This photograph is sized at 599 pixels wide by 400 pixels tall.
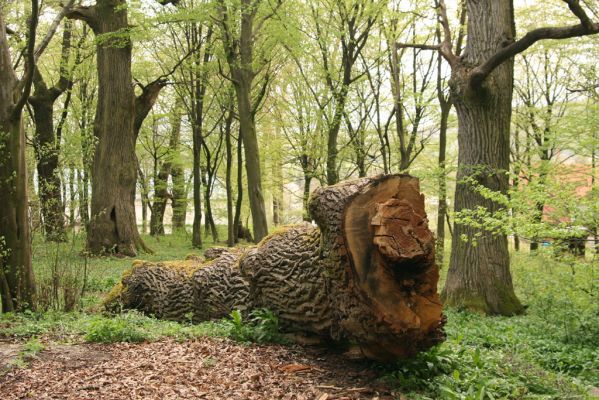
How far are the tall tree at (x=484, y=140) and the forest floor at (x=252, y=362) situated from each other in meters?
1.49

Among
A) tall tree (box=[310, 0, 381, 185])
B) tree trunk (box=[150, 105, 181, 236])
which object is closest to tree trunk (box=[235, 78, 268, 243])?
tall tree (box=[310, 0, 381, 185])

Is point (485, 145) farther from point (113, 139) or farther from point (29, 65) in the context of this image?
point (113, 139)

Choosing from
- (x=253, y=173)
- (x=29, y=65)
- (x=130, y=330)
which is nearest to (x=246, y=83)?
(x=253, y=173)

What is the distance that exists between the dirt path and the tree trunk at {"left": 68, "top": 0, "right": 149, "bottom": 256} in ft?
30.6

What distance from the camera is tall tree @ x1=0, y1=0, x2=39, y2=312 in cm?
589

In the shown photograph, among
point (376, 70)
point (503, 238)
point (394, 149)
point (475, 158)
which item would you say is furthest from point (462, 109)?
point (394, 149)

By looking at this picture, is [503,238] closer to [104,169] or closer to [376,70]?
[104,169]

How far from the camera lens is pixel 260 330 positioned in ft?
17.0

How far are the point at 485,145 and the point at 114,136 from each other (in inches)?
413

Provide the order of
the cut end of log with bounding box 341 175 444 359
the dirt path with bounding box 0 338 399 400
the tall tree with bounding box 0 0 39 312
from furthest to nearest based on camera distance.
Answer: the tall tree with bounding box 0 0 39 312 < the cut end of log with bounding box 341 175 444 359 < the dirt path with bounding box 0 338 399 400

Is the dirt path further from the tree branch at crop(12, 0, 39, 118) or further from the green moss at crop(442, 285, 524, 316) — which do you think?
the green moss at crop(442, 285, 524, 316)

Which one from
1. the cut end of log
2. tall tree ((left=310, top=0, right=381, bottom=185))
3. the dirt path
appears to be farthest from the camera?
tall tree ((left=310, top=0, right=381, bottom=185))

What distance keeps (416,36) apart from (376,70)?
215 centimetres

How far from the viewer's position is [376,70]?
19.7 m
